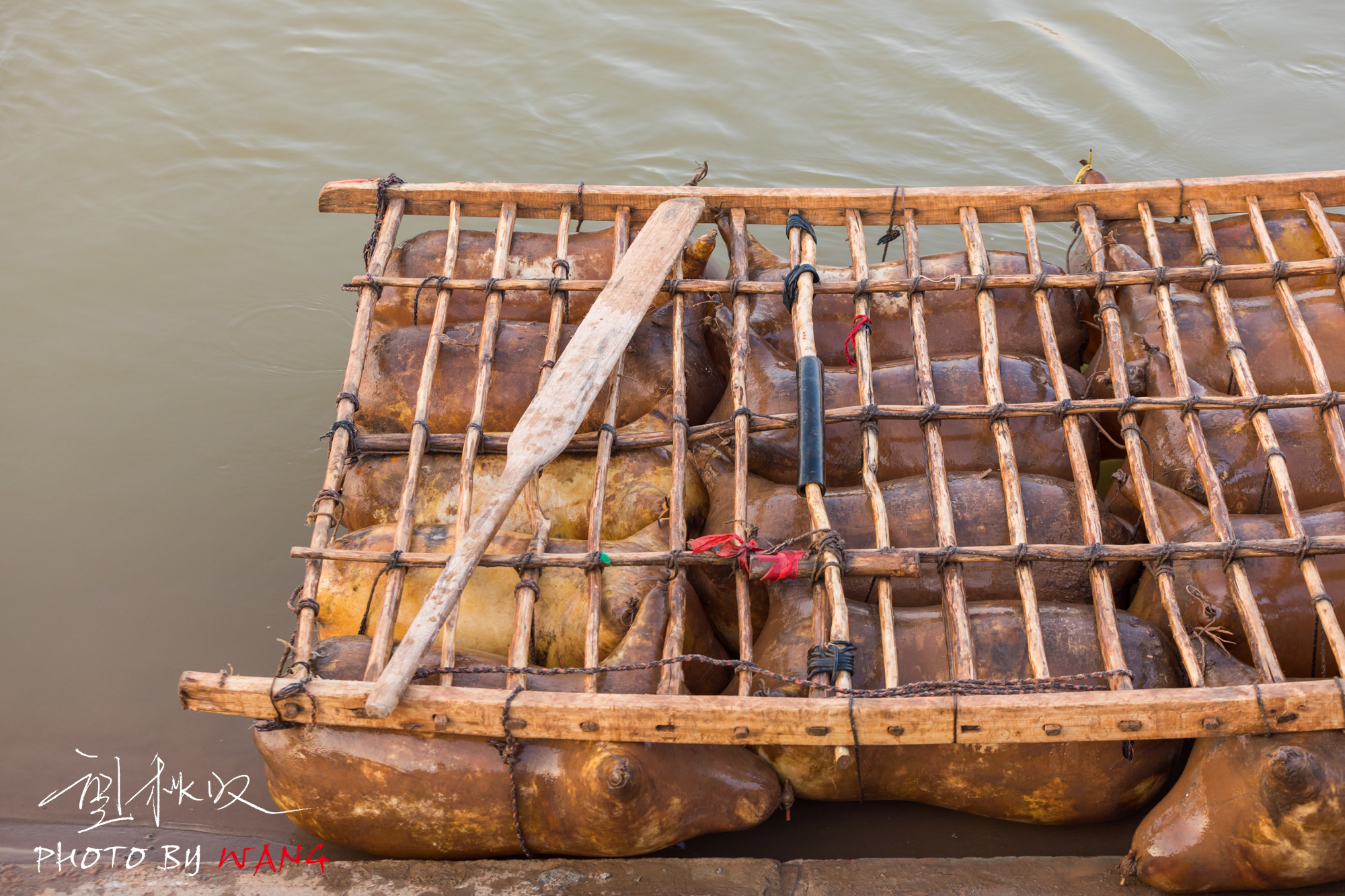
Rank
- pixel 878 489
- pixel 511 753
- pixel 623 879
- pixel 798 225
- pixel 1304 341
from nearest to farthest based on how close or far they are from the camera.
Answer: pixel 511 753
pixel 623 879
pixel 878 489
pixel 1304 341
pixel 798 225

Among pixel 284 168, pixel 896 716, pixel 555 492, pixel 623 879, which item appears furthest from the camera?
pixel 284 168

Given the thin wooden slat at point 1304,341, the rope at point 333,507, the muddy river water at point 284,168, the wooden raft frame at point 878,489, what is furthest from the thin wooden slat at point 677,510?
the thin wooden slat at point 1304,341

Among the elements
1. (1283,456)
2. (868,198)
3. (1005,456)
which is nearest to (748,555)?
(1005,456)

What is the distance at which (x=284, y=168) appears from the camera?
7.41 m

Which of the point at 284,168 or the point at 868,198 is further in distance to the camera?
the point at 284,168

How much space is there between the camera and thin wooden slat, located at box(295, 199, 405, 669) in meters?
3.38

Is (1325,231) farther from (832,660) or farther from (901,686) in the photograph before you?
(832,660)

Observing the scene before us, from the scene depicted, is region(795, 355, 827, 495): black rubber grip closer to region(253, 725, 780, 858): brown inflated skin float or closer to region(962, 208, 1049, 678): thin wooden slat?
region(962, 208, 1049, 678): thin wooden slat

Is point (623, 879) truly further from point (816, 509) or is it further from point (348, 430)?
point (348, 430)

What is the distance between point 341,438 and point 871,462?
2.12 m

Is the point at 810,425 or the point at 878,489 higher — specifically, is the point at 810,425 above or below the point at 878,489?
above

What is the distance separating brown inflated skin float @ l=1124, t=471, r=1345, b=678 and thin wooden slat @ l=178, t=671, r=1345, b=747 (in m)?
0.41

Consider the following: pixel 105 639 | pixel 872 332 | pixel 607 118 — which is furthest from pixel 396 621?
pixel 607 118

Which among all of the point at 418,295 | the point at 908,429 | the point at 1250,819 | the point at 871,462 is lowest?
the point at 1250,819
